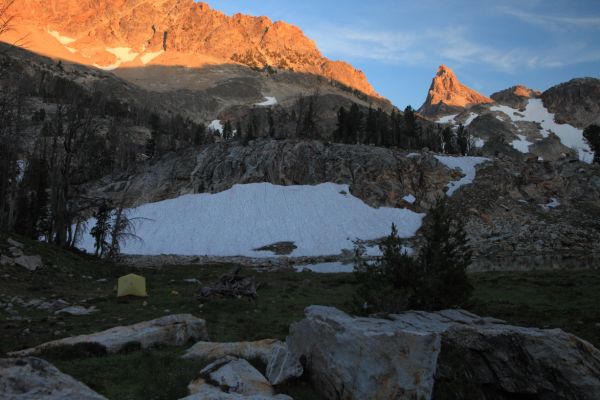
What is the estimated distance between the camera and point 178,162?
75688 millimetres

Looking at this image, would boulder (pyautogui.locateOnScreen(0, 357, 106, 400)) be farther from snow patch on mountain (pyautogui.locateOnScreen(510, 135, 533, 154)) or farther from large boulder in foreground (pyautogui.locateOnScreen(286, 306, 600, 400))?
snow patch on mountain (pyautogui.locateOnScreen(510, 135, 533, 154))

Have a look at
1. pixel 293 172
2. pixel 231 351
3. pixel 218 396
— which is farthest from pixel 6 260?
pixel 293 172

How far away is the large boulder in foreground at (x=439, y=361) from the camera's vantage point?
335 inches

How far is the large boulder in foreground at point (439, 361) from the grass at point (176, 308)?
89 cm

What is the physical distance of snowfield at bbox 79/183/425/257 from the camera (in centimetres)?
5150

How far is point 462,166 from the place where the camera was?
7262cm

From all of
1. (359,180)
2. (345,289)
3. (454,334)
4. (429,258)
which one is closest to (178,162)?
(359,180)

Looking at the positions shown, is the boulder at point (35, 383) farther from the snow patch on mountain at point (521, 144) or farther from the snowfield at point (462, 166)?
the snow patch on mountain at point (521, 144)

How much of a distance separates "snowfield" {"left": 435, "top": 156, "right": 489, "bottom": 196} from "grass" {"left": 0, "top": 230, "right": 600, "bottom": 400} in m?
38.5

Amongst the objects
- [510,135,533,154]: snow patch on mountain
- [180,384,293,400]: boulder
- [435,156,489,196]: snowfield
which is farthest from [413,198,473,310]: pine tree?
[510,135,533,154]: snow patch on mountain

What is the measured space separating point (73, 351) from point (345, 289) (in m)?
18.4

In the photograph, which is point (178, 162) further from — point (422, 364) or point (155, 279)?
point (422, 364)

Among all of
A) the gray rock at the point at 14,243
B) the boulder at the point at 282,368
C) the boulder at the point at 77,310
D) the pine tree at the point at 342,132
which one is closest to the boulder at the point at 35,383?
the boulder at the point at 282,368

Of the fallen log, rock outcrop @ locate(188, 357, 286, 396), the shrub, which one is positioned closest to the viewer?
rock outcrop @ locate(188, 357, 286, 396)
